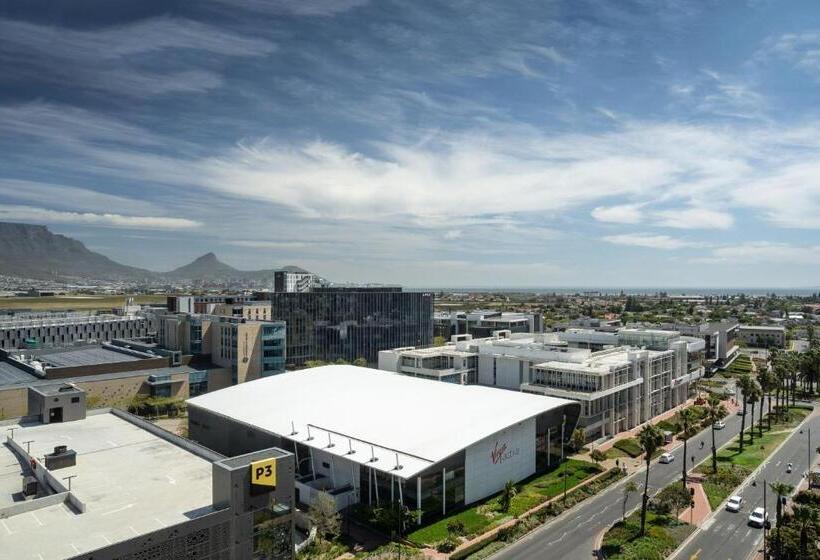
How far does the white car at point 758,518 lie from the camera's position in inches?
2210

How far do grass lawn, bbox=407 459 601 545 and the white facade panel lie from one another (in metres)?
1.32

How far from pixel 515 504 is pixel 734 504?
949 inches

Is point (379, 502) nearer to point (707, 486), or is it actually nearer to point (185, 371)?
point (707, 486)

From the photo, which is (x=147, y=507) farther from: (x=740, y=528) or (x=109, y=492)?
(x=740, y=528)

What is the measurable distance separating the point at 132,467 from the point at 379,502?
77.5 feet

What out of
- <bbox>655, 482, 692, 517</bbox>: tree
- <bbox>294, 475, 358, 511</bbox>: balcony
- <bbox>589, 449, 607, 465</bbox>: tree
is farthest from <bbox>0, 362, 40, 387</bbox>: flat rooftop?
<bbox>655, 482, 692, 517</bbox>: tree

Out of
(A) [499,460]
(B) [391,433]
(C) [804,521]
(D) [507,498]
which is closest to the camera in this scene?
(C) [804,521]

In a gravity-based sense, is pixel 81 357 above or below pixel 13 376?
above

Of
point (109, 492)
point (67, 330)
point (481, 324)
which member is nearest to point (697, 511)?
point (109, 492)

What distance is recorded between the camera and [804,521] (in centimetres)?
4303

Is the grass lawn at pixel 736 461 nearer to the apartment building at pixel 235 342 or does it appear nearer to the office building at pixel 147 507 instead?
the office building at pixel 147 507

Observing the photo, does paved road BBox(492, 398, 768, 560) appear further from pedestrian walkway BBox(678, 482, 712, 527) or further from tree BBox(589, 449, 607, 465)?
tree BBox(589, 449, 607, 465)

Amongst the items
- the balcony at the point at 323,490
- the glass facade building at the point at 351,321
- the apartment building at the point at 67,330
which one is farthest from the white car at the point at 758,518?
the apartment building at the point at 67,330

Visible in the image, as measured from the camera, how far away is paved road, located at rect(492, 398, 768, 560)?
50.5 meters
